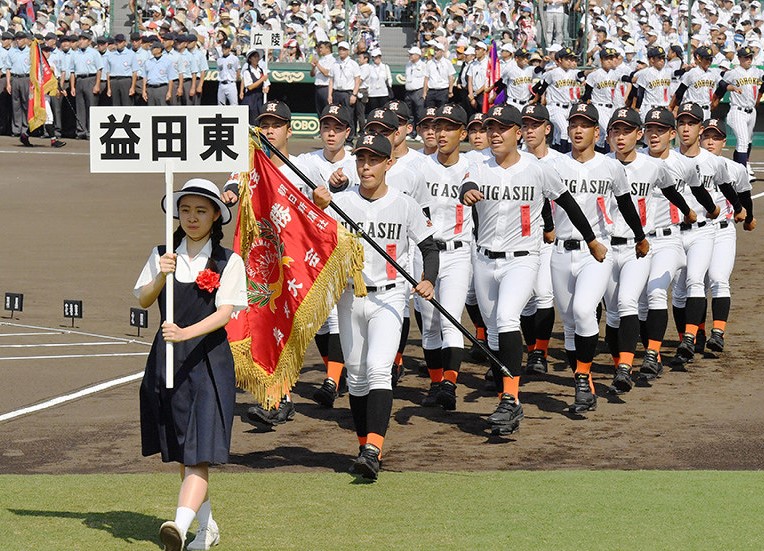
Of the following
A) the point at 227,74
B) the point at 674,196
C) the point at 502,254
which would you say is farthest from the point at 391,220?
the point at 227,74

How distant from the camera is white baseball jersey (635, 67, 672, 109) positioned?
1072 inches

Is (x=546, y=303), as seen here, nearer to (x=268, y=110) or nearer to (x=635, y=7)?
(x=268, y=110)

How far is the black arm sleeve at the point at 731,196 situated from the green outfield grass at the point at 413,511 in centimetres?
475

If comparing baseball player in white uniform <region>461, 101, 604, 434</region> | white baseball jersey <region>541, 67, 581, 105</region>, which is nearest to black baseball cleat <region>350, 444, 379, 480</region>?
baseball player in white uniform <region>461, 101, 604, 434</region>

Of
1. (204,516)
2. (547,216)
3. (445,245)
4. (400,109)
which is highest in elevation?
(400,109)

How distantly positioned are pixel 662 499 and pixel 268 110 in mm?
4567

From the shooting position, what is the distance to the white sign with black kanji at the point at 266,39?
1310 inches

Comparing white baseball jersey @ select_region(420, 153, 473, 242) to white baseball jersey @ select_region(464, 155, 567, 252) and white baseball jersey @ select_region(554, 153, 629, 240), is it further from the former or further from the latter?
white baseball jersey @ select_region(464, 155, 567, 252)

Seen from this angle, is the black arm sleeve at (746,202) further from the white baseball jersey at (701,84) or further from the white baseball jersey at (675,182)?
the white baseball jersey at (701,84)

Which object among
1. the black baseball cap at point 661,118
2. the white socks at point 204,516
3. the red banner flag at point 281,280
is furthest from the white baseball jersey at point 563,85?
the white socks at point 204,516

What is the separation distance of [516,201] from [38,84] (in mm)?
21703

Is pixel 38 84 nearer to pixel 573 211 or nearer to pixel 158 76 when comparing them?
pixel 158 76

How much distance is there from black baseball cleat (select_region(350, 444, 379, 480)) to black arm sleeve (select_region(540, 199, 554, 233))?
341 centimetres

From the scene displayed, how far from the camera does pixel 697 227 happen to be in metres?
12.9
